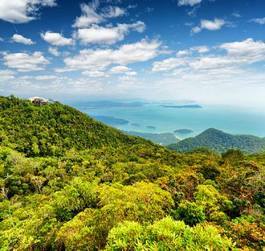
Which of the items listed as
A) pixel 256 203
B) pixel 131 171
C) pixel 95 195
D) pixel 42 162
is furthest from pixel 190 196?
pixel 42 162

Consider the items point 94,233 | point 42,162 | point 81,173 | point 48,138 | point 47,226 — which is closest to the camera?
point 94,233

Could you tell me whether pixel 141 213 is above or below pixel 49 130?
above

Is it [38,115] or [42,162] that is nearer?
[42,162]

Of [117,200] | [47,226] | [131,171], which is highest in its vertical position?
[117,200]

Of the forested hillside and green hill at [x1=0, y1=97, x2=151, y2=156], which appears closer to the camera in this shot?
the forested hillside

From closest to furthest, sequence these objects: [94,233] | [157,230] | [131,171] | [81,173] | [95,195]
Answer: [157,230] < [94,233] < [95,195] < [131,171] < [81,173]

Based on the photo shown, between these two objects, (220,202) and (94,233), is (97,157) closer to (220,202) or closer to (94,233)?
(220,202)

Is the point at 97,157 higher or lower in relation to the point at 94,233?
lower

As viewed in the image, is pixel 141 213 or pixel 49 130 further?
pixel 49 130

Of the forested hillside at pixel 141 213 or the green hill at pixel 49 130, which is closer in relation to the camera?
the forested hillside at pixel 141 213
